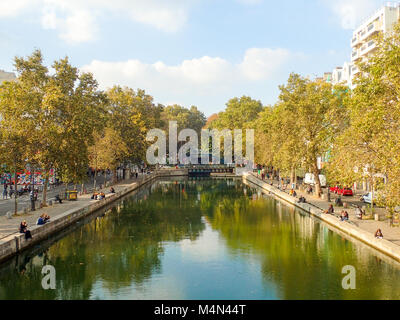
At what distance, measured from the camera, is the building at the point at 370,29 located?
2502 inches

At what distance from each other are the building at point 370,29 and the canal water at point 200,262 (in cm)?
3742

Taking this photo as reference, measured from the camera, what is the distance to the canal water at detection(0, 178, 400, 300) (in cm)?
1994

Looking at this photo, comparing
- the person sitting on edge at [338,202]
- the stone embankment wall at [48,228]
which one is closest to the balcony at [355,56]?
the person sitting on edge at [338,202]

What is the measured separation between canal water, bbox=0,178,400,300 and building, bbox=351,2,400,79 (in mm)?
37420

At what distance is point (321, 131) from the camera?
44062mm

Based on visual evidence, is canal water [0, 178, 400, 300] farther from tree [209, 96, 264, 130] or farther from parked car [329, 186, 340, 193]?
tree [209, 96, 264, 130]

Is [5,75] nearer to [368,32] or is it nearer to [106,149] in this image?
[106,149]

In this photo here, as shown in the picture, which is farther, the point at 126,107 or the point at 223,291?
the point at 126,107

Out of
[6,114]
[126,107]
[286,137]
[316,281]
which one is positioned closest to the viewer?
[316,281]

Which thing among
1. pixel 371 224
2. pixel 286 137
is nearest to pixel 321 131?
pixel 286 137

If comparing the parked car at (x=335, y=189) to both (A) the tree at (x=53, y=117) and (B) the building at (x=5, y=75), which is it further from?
(B) the building at (x=5, y=75)

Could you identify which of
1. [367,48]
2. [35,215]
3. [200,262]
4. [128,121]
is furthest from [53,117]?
[367,48]
